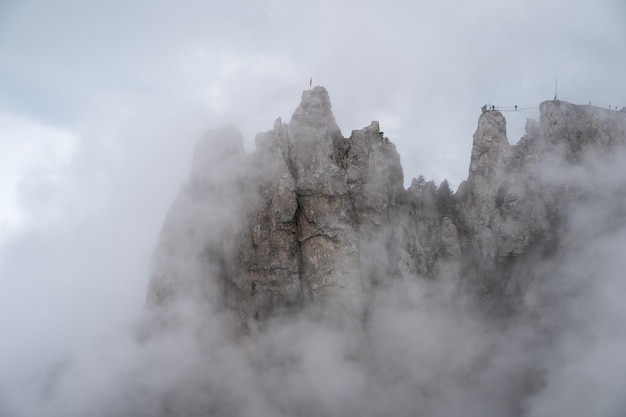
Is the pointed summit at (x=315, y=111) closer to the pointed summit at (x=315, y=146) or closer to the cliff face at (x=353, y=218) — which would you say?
the pointed summit at (x=315, y=146)

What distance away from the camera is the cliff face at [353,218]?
4872 centimetres

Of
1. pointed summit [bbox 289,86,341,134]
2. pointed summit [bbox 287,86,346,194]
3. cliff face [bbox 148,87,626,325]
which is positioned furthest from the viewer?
pointed summit [bbox 289,86,341,134]

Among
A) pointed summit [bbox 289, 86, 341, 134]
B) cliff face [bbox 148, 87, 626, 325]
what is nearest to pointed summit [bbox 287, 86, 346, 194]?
pointed summit [bbox 289, 86, 341, 134]

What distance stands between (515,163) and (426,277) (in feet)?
47.9

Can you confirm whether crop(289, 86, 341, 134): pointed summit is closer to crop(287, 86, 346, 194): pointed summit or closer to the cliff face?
crop(287, 86, 346, 194): pointed summit

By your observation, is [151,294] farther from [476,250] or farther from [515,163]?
[515,163]

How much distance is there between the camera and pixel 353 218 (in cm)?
5006

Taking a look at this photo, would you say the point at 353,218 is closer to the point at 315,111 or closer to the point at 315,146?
the point at 315,146

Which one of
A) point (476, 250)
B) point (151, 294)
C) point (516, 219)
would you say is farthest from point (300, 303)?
point (516, 219)

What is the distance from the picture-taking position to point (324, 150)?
50.4m

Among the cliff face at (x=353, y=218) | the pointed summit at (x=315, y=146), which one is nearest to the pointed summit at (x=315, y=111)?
the pointed summit at (x=315, y=146)

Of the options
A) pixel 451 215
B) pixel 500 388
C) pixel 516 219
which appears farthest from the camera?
pixel 451 215

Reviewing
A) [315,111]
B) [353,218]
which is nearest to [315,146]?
[315,111]

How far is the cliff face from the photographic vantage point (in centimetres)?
4872
